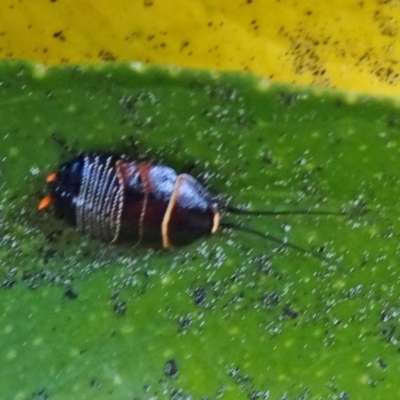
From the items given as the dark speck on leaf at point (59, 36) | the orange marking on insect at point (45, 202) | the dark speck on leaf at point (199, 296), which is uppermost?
the dark speck on leaf at point (59, 36)

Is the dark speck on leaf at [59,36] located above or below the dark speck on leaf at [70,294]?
above

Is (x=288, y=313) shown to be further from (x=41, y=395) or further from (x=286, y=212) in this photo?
(x=41, y=395)

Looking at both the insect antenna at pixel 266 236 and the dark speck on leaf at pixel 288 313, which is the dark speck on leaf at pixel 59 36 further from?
the dark speck on leaf at pixel 288 313

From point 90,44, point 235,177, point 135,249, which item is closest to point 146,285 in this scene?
point 135,249

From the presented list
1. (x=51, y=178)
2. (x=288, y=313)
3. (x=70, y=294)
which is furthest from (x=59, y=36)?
(x=288, y=313)

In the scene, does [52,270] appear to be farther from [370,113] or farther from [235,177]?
[370,113]

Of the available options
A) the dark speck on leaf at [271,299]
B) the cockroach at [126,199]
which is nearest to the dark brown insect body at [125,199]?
the cockroach at [126,199]

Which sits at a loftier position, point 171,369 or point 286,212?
point 286,212
